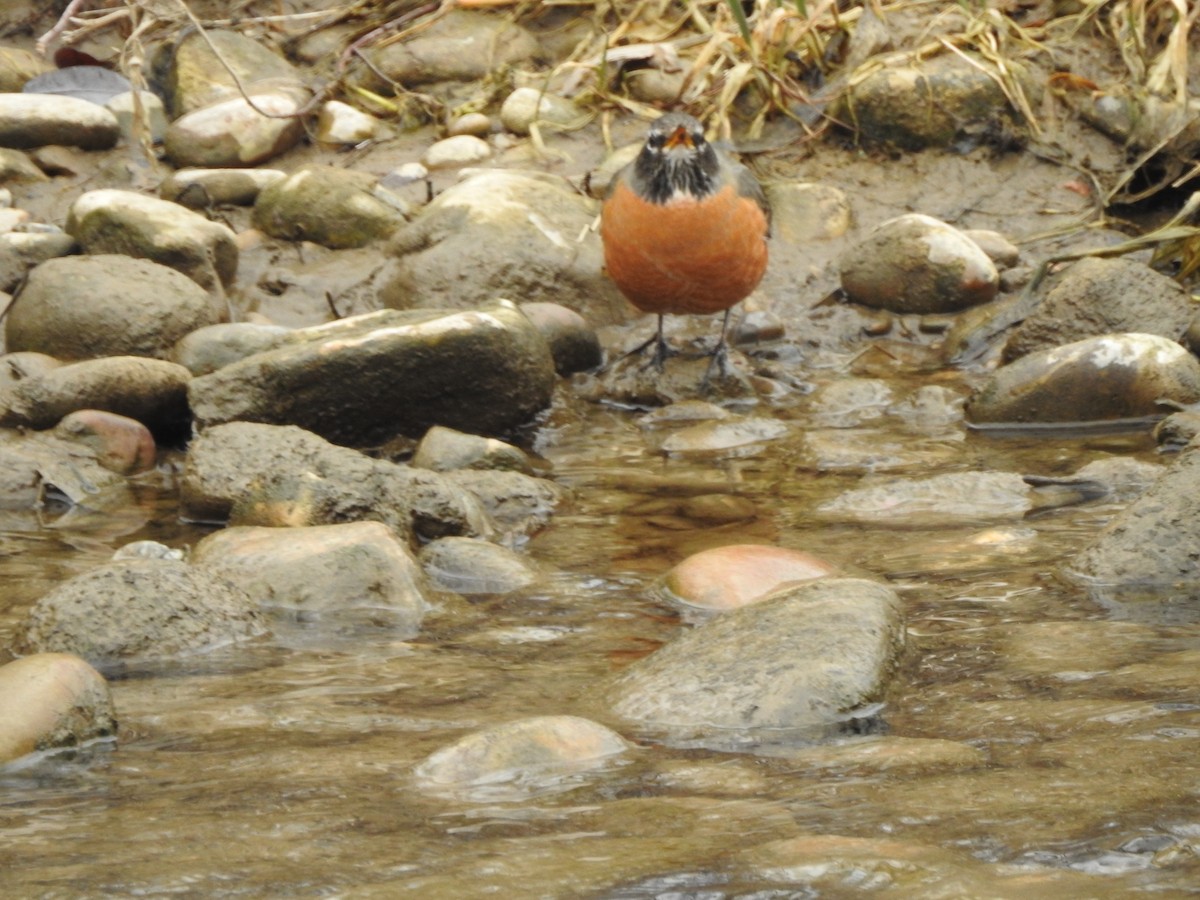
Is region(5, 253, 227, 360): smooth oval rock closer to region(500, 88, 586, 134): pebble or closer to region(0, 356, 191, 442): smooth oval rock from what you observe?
region(0, 356, 191, 442): smooth oval rock

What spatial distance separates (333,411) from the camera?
6.18 metres

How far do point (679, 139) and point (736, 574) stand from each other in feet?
10.5

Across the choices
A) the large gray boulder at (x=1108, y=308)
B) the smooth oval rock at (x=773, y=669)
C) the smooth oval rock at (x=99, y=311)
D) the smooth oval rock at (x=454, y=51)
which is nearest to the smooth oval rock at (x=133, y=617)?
the smooth oval rock at (x=773, y=669)

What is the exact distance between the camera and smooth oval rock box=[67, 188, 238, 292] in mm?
7414

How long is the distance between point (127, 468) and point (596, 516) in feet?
5.99

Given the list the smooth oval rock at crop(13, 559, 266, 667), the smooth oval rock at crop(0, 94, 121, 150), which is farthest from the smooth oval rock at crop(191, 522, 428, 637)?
the smooth oval rock at crop(0, 94, 121, 150)

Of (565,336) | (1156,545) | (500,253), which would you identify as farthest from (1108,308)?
(1156,545)

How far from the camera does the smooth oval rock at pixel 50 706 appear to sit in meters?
3.01

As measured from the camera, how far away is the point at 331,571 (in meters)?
4.34

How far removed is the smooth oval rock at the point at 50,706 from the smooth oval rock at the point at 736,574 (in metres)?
1.63

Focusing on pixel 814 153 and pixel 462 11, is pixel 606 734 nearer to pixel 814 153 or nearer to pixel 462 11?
pixel 814 153

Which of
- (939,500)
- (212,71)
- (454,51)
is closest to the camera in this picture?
(939,500)

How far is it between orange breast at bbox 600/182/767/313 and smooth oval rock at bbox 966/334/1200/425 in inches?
51.6

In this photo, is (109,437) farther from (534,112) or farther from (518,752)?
(534,112)
